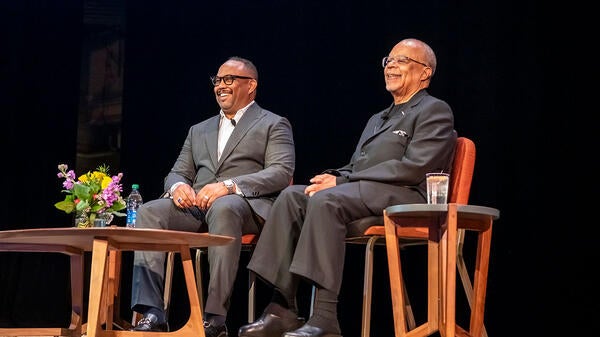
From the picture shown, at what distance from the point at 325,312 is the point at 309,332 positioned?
0.33 ft

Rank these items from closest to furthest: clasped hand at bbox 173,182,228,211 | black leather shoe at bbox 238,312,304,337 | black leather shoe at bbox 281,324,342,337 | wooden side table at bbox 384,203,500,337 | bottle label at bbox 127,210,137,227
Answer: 1. wooden side table at bbox 384,203,500,337
2. black leather shoe at bbox 281,324,342,337
3. black leather shoe at bbox 238,312,304,337
4. clasped hand at bbox 173,182,228,211
5. bottle label at bbox 127,210,137,227

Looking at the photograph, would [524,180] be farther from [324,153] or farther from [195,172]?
[195,172]

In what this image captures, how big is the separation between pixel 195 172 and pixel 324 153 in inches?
23.7

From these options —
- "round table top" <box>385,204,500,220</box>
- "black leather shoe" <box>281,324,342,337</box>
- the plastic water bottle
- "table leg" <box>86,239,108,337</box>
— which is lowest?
"black leather shoe" <box>281,324,342,337</box>

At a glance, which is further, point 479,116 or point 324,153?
point 324,153

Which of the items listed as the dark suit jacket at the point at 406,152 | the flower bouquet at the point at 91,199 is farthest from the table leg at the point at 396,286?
the flower bouquet at the point at 91,199

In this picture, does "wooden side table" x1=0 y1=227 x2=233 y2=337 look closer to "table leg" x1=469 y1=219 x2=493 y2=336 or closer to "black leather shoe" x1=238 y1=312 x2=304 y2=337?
"black leather shoe" x1=238 y1=312 x2=304 y2=337

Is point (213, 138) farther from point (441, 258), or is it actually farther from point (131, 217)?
point (441, 258)

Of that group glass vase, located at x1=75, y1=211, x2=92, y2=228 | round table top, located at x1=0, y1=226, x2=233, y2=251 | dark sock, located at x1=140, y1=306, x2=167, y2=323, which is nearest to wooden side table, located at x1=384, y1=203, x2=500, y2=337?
round table top, located at x1=0, y1=226, x2=233, y2=251

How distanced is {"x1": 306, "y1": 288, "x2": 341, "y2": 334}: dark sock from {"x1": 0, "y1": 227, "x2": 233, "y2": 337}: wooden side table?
0.36 meters

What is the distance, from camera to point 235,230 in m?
3.24

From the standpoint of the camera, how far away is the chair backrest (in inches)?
123

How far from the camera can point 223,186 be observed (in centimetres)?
343

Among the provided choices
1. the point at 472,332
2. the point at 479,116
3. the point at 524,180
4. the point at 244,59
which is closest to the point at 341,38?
the point at 244,59
